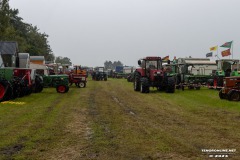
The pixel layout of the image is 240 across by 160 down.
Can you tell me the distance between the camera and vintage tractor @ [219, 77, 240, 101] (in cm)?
1588

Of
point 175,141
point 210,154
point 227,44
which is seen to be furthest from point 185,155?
point 227,44

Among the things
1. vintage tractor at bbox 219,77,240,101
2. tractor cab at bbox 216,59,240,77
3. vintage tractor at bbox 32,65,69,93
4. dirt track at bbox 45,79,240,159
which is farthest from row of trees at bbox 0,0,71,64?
dirt track at bbox 45,79,240,159

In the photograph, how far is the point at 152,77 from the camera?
22.6 m

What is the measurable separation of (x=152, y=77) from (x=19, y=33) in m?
49.4

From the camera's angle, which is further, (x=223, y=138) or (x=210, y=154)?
(x=223, y=138)

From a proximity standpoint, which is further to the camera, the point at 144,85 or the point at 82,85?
the point at 82,85

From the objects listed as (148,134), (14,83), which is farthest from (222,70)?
(148,134)

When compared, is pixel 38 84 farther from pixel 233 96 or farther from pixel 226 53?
pixel 226 53

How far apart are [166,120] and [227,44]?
93.5ft

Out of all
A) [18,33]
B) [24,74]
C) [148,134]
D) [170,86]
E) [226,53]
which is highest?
[18,33]

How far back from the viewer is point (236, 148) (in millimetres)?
6770

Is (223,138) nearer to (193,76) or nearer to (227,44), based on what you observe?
(193,76)

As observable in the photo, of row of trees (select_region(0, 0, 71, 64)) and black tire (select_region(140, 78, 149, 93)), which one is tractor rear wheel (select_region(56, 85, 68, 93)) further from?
row of trees (select_region(0, 0, 71, 64))

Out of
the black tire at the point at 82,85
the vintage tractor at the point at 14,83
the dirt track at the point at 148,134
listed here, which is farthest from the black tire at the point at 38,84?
the dirt track at the point at 148,134
